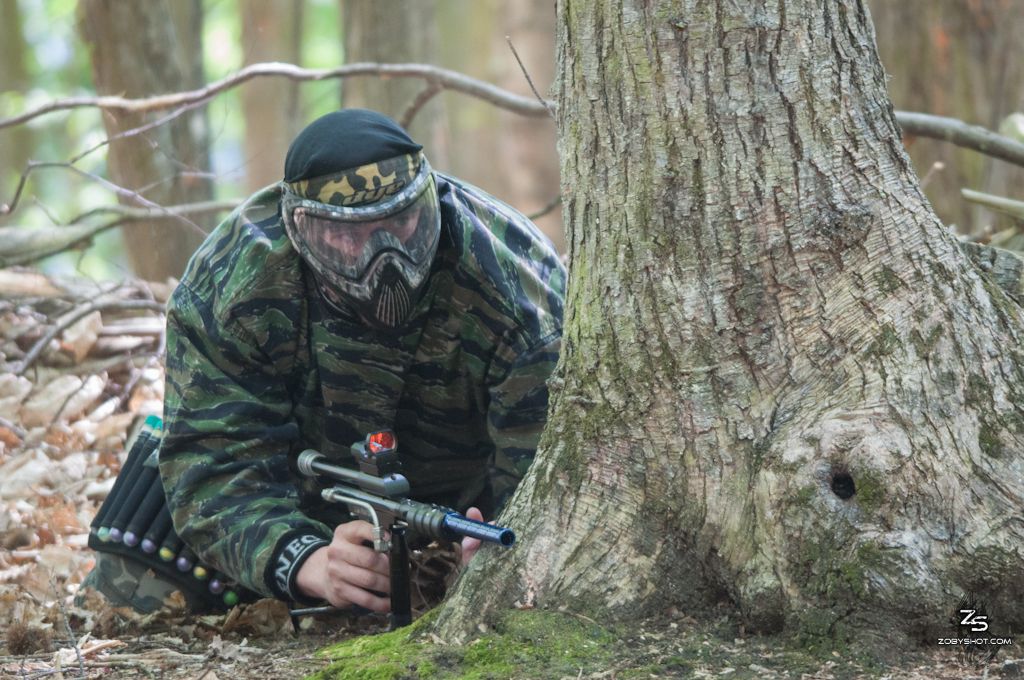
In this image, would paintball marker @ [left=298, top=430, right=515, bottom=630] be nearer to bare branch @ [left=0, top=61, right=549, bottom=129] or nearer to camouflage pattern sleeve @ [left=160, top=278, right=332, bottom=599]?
camouflage pattern sleeve @ [left=160, top=278, right=332, bottom=599]

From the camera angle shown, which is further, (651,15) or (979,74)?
(979,74)

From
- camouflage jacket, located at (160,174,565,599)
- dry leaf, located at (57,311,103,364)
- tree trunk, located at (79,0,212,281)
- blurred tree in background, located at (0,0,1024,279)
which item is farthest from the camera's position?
tree trunk, located at (79,0,212,281)

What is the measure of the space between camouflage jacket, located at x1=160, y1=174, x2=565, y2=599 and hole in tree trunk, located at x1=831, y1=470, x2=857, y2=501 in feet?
4.34

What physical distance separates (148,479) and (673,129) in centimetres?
251

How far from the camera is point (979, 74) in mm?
6734

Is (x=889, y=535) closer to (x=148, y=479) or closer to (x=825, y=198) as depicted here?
(x=825, y=198)

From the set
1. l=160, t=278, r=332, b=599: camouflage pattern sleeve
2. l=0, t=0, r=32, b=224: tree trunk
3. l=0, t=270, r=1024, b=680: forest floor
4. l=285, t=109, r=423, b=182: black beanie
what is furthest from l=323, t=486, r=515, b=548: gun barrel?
l=0, t=0, r=32, b=224: tree trunk

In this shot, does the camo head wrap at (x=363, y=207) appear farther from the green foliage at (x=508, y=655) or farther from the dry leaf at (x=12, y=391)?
the dry leaf at (x=12, y=391)

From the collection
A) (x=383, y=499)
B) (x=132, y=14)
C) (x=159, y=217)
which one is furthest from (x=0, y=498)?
(x=132, y=14)

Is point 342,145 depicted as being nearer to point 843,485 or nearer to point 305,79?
point 843,485

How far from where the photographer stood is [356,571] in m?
3.37

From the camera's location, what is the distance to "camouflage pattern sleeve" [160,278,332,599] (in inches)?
142

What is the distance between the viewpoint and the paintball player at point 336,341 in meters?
3.36

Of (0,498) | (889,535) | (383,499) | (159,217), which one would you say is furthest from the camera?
(159,217)
